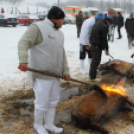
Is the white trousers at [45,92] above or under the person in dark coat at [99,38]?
under

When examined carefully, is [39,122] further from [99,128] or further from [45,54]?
[45,54]

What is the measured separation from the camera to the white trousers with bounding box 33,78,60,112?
2.85m

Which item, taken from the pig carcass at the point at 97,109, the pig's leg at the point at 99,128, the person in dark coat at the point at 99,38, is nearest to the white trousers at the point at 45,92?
the pig carcass at the point at 97,109

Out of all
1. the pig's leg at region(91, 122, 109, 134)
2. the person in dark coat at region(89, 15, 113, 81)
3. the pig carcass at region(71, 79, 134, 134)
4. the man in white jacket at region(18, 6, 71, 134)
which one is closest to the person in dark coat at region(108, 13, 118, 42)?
the person in dark coat at region(89, 15, 113, 81)

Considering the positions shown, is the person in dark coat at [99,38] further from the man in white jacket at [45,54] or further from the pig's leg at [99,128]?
the pig's leg at [99,128]

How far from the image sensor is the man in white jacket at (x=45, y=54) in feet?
8.65

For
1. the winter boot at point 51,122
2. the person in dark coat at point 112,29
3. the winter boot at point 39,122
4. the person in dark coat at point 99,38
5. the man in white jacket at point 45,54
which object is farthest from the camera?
the person in dark coat at point 112,29

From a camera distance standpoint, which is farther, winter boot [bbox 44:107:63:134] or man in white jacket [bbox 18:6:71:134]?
winter boot [bbox 44:107:63:134]

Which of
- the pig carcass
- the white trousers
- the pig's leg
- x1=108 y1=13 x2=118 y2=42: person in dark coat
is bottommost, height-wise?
the pig's leg

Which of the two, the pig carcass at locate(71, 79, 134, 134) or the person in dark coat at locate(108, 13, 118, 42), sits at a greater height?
the person in dark coat at locate(108, 13, 118, 42)

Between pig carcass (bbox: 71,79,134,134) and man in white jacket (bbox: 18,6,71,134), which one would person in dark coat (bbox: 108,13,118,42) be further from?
man in white jacket (bbox: 18,6,71,134)

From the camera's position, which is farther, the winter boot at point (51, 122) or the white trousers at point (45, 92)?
the winter boot at point (51, 122)

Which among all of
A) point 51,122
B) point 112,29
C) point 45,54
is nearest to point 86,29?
point 45,54

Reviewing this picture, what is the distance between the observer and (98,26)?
16.8 feet
